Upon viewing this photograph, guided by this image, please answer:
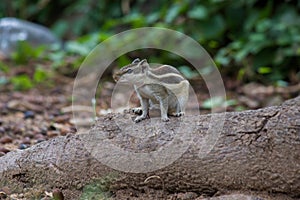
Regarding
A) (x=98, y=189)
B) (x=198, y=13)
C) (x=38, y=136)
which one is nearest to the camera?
(x=98, y=189)

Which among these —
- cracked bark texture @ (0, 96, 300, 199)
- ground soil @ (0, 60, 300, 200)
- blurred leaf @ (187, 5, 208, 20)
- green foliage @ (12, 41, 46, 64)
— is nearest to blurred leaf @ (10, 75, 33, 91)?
ground soil @ (0, 60, 300, 200)

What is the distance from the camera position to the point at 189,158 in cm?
278

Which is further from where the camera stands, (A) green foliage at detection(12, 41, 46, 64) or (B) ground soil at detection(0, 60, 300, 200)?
(A) green foliage at detection(12, 41, 46, 64)

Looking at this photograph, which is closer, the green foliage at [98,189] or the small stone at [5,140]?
the green foliage at [98,189]

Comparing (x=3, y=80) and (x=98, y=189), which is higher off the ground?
(x=3, y=80)

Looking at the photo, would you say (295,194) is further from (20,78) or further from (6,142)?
(20,78)

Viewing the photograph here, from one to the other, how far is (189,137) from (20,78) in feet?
17.2

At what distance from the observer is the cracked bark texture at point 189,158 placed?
2.69m

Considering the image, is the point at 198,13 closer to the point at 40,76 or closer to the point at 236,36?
the point at 236,36

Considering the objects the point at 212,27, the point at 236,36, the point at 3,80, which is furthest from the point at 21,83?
the point at 236,36

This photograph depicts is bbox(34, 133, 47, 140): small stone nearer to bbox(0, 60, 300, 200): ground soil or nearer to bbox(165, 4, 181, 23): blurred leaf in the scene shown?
bbox(0, 60, 300, 200): ground soil

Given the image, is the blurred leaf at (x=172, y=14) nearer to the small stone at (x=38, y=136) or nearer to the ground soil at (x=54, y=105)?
the ground soil at (x=54, y=105)

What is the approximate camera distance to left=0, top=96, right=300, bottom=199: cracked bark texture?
2.69m

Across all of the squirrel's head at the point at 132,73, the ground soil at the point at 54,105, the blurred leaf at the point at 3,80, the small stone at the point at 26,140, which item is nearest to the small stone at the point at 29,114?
the ground soil at the point at 54,105
